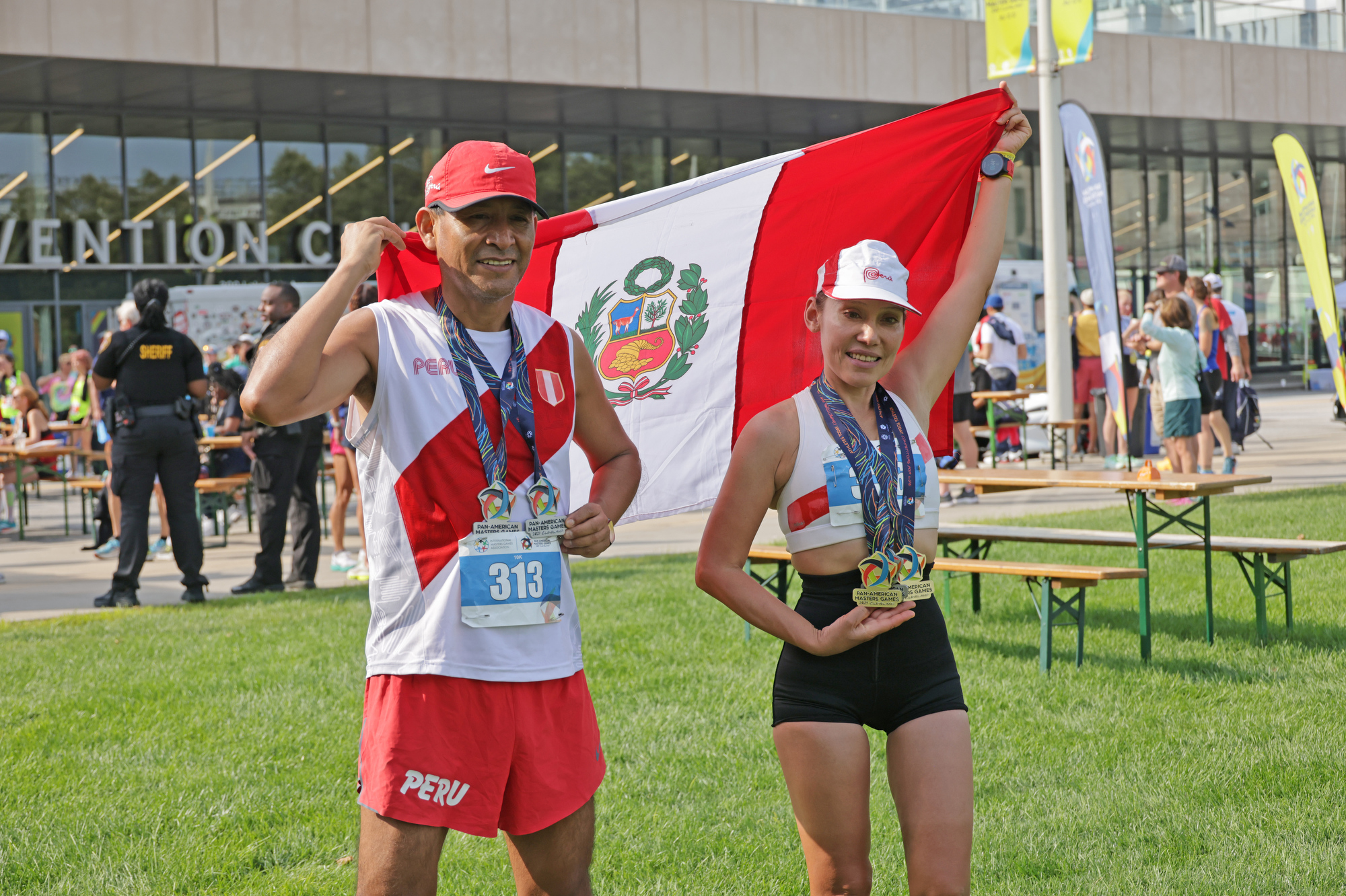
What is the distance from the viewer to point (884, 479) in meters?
3.22

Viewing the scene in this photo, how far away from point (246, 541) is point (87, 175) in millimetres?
12293

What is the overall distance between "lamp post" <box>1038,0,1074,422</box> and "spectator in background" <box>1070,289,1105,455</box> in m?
0.39

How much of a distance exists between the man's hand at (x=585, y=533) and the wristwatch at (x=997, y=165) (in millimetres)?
1691

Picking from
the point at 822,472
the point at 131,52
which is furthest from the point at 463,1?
the point at 822,472

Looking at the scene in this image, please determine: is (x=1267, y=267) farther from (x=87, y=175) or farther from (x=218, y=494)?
(x=218, y=494)

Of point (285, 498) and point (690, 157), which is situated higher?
point (690, 157)

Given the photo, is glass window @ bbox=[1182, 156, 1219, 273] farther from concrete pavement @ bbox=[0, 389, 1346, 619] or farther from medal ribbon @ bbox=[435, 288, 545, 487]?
medal ribbon @ bbox=[435, 288, 545, 487]

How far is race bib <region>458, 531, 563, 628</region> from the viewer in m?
2.85

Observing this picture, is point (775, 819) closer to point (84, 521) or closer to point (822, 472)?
point (822, 472)

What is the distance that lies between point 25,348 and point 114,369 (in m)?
15.1

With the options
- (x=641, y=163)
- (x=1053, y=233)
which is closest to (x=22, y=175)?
(x=641, y=163)

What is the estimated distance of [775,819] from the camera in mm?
5113

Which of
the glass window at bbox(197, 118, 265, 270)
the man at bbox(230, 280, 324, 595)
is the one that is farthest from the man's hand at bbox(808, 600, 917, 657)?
the glass window at bbox(197, 118, 265, 270)

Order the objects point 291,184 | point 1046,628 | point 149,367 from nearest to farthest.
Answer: point 1046,628
point 149,367
point 291,184
